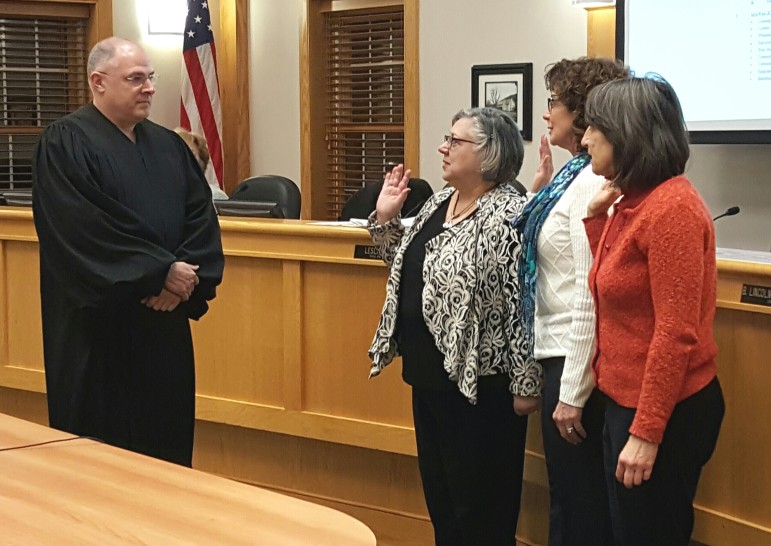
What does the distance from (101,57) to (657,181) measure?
1.82 metres

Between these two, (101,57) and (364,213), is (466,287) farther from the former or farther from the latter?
(364,213)

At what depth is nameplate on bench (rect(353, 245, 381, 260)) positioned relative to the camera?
3.70 metres

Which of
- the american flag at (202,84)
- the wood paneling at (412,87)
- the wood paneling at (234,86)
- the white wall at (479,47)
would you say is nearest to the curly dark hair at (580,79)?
the white wall at (479,47)

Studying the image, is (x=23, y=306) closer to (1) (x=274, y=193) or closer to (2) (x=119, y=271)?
(1) (x=274, y=193)

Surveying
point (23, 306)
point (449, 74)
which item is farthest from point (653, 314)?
point (449, 74)

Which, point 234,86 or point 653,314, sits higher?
point 234,86

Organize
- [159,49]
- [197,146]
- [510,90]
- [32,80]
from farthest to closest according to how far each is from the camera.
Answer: [159,49] → [32,80] → [510,90] → [197,146]

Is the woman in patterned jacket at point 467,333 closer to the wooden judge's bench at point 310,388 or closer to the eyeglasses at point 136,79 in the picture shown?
the wooden judge's bench at point 310,388

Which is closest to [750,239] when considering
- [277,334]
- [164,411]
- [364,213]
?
[364,213]

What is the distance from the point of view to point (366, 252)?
12.2ft

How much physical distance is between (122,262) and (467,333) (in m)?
0.99

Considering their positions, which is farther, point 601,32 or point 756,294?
point 601,32

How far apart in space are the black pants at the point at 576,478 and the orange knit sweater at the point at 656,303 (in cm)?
36

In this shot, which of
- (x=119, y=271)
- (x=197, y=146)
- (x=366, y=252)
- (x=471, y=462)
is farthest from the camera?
(x=197, y=146)
